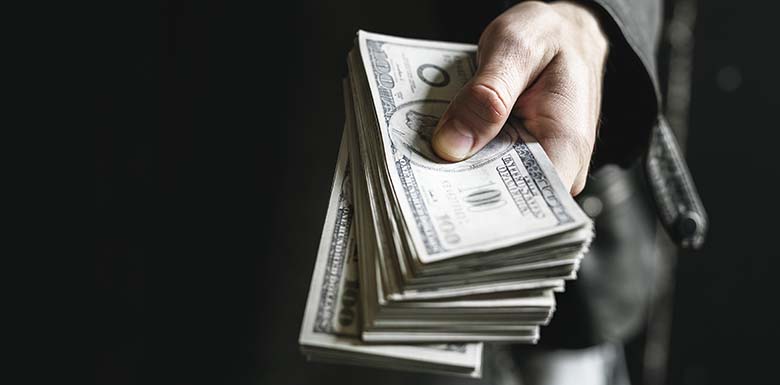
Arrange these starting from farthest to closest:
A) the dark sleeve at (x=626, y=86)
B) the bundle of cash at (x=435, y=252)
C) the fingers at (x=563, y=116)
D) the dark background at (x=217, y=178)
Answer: the dark background at (x=217, y=178)
the dark sleeve at (x=626, y=86)
the fingers at (x=563, y=116)
the bundle of cash at (x=435, y=252)

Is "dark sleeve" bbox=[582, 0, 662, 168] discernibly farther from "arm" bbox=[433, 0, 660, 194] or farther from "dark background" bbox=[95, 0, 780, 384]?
"dark background" bbox=[95, 0, 780, 384]

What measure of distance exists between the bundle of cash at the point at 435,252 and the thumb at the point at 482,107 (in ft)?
0.05

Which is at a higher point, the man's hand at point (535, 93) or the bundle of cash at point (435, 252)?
the man's hand at point (535, 93)

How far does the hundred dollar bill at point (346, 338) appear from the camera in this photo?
477mm

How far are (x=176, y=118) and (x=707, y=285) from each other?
3.45 feet

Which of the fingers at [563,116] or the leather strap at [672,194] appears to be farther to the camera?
the leather strap at [672,194]

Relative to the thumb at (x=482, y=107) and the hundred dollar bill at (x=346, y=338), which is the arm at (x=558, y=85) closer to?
the thumb at (x=482, y=107)

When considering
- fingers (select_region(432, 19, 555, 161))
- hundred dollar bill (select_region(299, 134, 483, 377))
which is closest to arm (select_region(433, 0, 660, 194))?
fingers (select_region(432, 19, 555, 161))

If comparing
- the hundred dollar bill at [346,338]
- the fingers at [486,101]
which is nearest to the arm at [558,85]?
the fingers at [486,101]

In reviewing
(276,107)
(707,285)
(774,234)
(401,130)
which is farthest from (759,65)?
(401,130)

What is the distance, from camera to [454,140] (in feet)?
1.86

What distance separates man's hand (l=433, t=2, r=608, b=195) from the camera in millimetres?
566

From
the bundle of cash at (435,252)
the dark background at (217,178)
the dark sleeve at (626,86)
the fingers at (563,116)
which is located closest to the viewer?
the bundle of cash at (435,252)

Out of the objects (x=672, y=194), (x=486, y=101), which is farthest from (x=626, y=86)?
(x=486, y=101)
